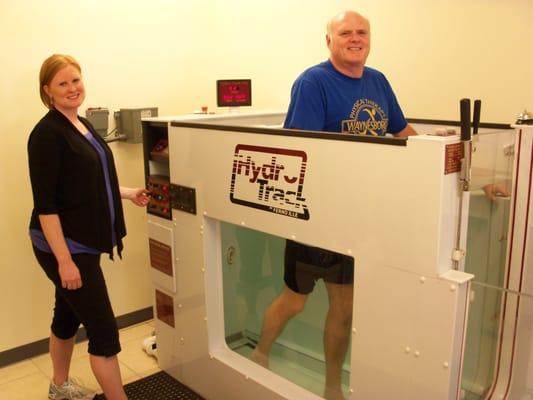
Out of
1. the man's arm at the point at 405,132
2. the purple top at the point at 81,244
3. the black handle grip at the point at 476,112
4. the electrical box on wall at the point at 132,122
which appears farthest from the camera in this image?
the electrical box on wall at the point at 132,122

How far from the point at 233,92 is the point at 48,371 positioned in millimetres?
1634

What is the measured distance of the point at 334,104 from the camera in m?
1.90

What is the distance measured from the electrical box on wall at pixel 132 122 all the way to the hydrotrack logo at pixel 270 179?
1074 millimetres

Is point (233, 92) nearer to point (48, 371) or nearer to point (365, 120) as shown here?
point (365, 120)

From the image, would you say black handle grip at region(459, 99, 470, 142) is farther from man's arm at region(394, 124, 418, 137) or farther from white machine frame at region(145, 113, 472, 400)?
man's arm at region(394, 124, 418, 137)

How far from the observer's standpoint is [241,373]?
2121 mm

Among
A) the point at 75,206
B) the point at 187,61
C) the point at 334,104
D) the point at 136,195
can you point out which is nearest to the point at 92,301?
the point at 75,206

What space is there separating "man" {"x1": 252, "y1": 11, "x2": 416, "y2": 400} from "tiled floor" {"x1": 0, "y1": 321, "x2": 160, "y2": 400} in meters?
1.07

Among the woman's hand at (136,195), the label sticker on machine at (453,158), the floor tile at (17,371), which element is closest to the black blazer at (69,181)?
the woman's hand at (136,195)

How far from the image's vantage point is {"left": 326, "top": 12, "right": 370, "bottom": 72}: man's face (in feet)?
6.30

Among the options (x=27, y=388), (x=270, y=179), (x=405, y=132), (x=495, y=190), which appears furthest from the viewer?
(x=27, y=388)

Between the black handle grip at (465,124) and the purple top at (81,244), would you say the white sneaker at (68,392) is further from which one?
the black handle grip at (465,124)

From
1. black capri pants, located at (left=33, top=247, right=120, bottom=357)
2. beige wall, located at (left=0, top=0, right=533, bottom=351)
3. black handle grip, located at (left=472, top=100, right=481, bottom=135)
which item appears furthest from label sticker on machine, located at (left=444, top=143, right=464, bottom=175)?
black capri pants, located at (left=33, top=247, right=120, bottom=357)

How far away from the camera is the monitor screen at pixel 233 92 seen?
8.68 ft
